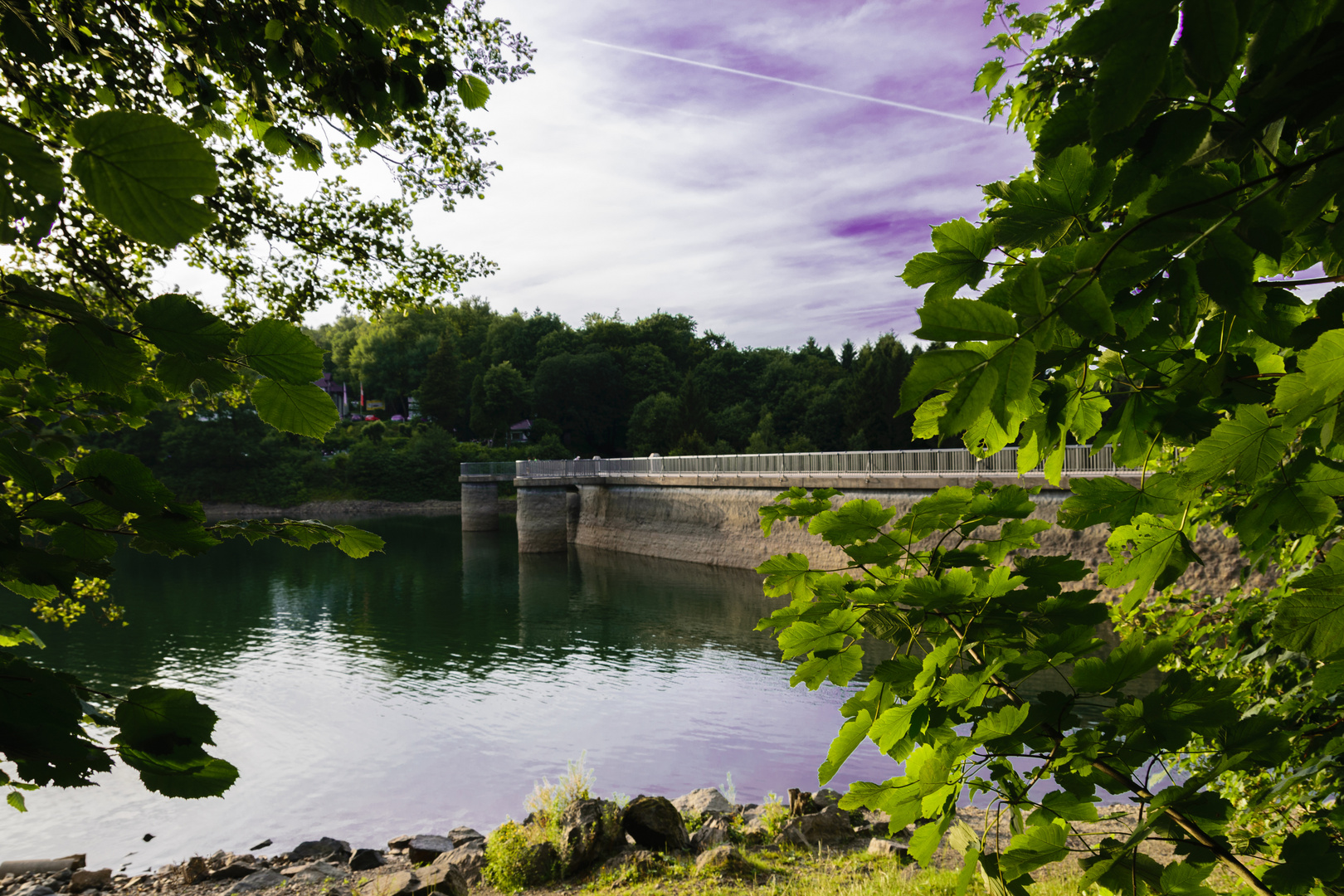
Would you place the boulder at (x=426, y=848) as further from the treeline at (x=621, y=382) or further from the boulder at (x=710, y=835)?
the treeline at (x=621, y=382)

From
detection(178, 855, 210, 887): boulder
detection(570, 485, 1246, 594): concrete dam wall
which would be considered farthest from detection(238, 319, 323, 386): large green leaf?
detection(570, 485, 1246, 594): concrete dam wall

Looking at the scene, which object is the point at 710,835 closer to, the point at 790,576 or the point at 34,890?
the point at 34,890

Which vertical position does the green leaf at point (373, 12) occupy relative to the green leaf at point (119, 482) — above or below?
above

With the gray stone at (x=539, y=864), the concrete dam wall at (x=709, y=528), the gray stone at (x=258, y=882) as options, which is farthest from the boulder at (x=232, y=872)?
the concrete dam wall at (x=709, y=528)

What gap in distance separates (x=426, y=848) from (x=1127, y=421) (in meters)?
9.74

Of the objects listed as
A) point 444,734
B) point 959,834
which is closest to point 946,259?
point 959,834

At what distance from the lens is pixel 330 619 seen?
23547 millimetres

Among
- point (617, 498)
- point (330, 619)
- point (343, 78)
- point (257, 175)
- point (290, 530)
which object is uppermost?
point (257, 175)

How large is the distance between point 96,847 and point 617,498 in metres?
29.8

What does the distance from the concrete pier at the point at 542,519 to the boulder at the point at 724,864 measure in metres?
33.2

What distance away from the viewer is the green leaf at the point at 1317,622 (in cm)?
86

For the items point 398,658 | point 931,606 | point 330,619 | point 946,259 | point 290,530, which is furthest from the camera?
point 330,619

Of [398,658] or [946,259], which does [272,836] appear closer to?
[398,658]

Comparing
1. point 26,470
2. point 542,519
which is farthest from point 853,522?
point 542,519
